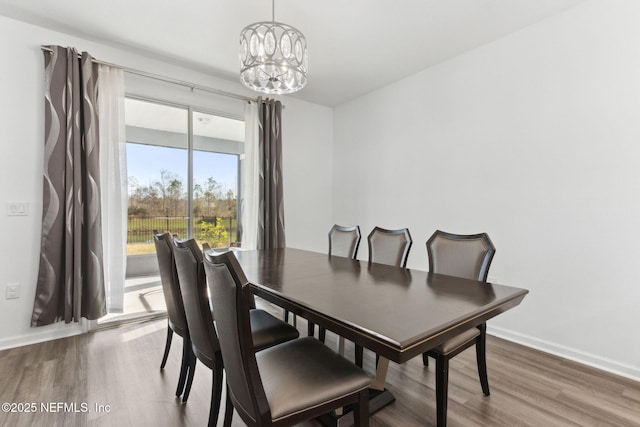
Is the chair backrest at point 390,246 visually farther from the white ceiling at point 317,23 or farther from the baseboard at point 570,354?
the white ceiling at point 317,23

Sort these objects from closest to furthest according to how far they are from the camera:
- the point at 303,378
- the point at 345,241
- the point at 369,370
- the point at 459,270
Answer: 1. the point at 303,378
2. the point at 459,270
3. the point at 369,370
4. the point at 345,241

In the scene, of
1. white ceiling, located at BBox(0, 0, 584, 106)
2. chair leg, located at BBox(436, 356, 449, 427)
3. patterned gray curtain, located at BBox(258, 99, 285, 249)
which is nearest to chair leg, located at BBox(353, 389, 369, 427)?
chair leg, located at BBox(436, 356, 449, 427)

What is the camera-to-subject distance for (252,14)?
2408 millimetres

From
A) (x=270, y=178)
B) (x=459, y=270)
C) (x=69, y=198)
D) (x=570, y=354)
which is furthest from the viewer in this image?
(x=270, y=178)

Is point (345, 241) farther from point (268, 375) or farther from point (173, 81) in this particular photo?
point (173, 81)

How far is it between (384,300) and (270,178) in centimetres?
280

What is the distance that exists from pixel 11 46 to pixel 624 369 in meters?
5.26

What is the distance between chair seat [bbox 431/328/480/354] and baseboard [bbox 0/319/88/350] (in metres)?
3.04

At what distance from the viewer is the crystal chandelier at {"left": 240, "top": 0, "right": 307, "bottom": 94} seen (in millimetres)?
1997

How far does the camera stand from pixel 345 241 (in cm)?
279

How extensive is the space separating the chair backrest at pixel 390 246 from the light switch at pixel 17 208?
9.55 ft

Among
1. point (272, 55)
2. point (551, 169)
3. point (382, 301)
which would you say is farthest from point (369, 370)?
point (272, 55)

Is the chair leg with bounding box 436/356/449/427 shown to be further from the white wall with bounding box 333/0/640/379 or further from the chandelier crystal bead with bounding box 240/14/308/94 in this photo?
the chandelier crystal bead with bounding box 240/14/308/94

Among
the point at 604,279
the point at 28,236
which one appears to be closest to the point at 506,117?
the point at 604,279
